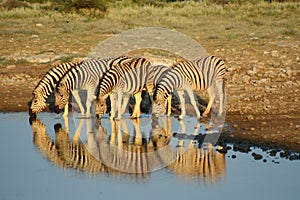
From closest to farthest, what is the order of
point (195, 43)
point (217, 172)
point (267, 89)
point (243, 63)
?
point (217, 172)
point (267, 89)
point (243, 63)
point (195, 43)

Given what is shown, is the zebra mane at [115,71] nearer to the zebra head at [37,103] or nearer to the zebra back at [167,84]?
the zebra back at [167,84]

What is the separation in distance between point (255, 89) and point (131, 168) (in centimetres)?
549

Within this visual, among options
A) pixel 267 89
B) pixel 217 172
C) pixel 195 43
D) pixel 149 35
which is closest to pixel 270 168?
pixel 217 172

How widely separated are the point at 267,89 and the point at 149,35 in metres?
10.4

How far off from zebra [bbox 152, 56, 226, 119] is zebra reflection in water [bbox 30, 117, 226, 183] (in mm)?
457

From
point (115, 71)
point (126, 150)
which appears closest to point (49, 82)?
point (115, 71)

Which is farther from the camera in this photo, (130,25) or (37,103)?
(130,25)

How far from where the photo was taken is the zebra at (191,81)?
10.0 meters

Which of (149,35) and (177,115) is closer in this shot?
(177,115)

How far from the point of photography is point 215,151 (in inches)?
339

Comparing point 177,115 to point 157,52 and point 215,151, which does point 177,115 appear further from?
point 157,52

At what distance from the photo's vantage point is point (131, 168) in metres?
7.94

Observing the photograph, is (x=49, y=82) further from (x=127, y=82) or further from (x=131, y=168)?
(x=131, y=168)

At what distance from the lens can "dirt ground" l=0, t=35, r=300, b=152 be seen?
947cm
